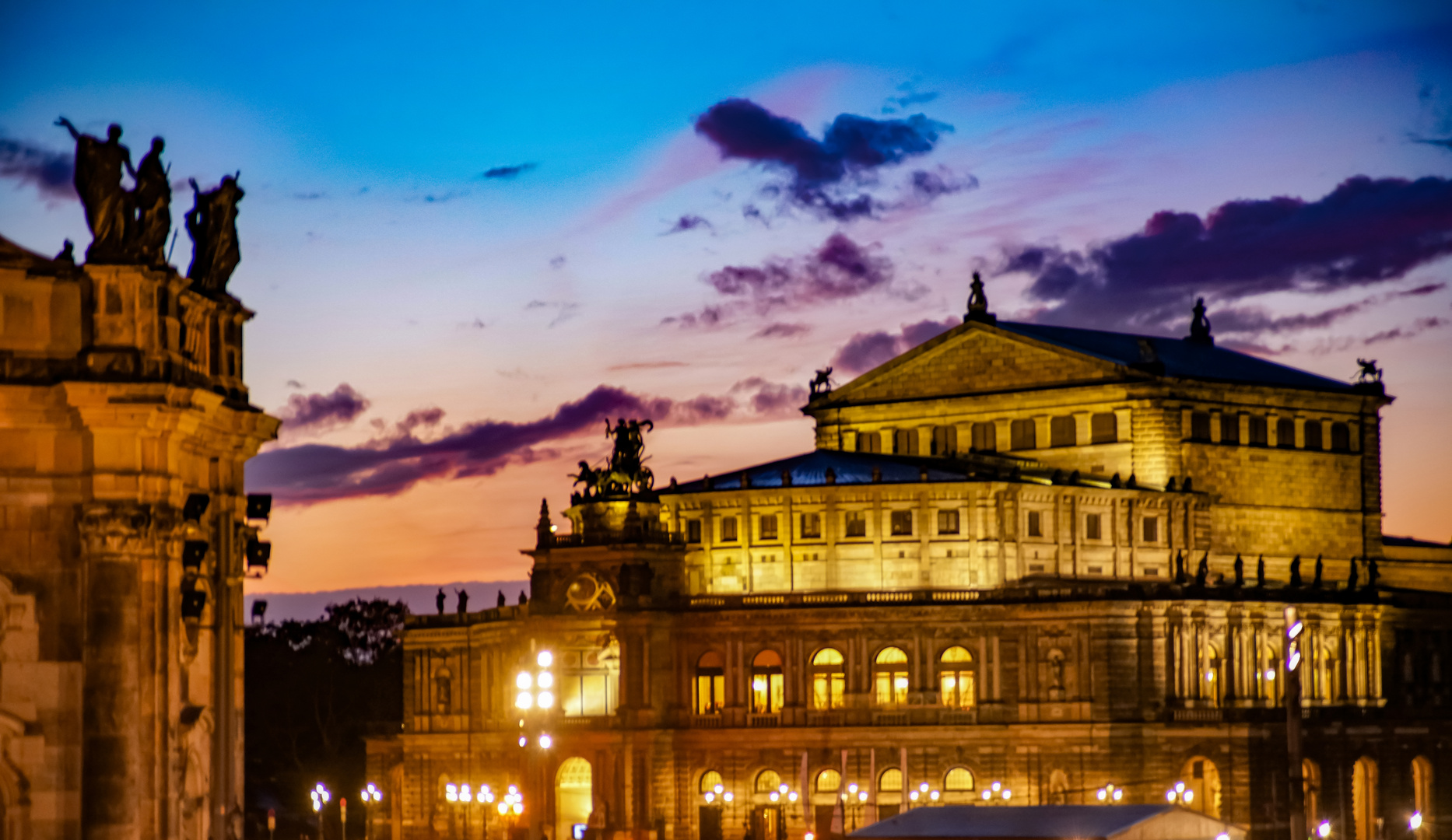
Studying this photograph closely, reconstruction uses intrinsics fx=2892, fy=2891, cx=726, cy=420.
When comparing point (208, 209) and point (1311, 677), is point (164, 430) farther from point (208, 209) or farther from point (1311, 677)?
point (1311, 677)

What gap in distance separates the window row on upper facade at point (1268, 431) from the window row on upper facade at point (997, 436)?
4.64 metres

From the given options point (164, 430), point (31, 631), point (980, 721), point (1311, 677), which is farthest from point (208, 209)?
point (1311, 677)

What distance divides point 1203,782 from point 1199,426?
23.0 m

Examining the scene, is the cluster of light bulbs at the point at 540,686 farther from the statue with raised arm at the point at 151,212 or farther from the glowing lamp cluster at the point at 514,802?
the glowing lamp cluster at the point at 514,802

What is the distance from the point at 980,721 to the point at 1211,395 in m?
25.8

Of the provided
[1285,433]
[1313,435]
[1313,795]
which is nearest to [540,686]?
[1313,795]

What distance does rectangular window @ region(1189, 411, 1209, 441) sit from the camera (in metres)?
149

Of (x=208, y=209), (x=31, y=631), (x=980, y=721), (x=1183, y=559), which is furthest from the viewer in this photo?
(x=1183, y=559)

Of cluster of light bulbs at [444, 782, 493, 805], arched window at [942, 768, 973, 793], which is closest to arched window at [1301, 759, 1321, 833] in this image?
arched window at [942, 768, 973, 793]

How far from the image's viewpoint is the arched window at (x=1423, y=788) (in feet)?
463

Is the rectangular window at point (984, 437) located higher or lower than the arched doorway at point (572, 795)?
higher

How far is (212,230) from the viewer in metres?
69.1

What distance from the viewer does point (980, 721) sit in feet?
440

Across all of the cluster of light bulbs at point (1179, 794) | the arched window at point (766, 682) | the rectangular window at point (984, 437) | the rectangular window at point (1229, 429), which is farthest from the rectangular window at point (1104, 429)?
the cluster of light bulbs at point (1179, 794)
